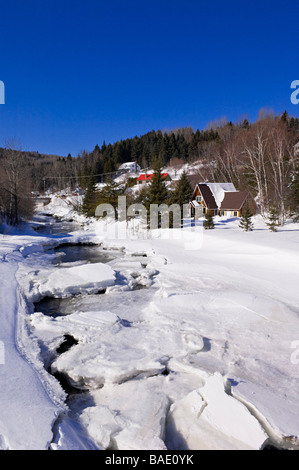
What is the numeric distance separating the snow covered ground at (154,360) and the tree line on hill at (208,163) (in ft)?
50.5

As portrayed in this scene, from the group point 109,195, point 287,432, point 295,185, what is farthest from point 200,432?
point 109,195

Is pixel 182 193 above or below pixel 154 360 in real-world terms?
above

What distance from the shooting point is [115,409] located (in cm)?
365

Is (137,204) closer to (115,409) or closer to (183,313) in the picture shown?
(183,313)

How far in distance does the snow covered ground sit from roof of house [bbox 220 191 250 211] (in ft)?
62.8

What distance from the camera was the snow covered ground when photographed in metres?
3.18

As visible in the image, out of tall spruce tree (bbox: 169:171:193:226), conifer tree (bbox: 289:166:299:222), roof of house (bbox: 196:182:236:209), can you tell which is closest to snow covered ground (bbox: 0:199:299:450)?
conifer tree (bbox: 289:166:299:222)

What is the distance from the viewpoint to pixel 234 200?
2925cm

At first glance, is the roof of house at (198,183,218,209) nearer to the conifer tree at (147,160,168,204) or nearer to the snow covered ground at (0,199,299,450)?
the conifer tree at (147,160,168,204)

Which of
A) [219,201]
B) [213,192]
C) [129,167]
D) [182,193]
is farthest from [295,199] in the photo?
[129,167]

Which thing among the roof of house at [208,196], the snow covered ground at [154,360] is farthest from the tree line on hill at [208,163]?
the snow covered ground at [154,360]

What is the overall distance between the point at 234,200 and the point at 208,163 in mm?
17893

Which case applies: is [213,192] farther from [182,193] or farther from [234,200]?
[182,193]

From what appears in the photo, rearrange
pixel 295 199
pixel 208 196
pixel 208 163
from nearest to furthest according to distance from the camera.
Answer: pixel 295 199 → pixel 208 196 → pixel 208 163
